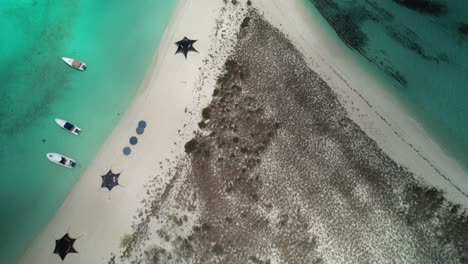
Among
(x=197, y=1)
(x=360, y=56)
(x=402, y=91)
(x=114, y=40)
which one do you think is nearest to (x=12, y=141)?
(x=114, y=40)

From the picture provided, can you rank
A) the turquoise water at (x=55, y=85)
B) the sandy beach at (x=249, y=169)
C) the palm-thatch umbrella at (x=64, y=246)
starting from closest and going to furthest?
the palm-thatch umbrella at (x=64, y=246) → the sandy beach at (x=249, y=169) → the turquoise water at (x=55, y=85)

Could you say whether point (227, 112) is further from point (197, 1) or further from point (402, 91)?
point (402, 91)

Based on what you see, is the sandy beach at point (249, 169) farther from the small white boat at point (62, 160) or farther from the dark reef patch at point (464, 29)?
the dark reef patch at point (464, 29)

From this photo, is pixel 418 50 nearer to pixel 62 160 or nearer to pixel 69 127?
pixel 69 127

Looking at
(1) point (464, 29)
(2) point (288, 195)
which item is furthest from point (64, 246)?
(1) point (464, 29)

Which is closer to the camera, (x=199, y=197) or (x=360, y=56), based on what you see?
(x=199, y=197)

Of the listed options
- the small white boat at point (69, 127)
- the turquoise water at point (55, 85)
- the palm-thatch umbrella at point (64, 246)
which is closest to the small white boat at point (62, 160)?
the turquoise water at point (55, 85)

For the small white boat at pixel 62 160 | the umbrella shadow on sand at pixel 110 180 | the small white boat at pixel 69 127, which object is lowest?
the small white boat at pixel 62 160
